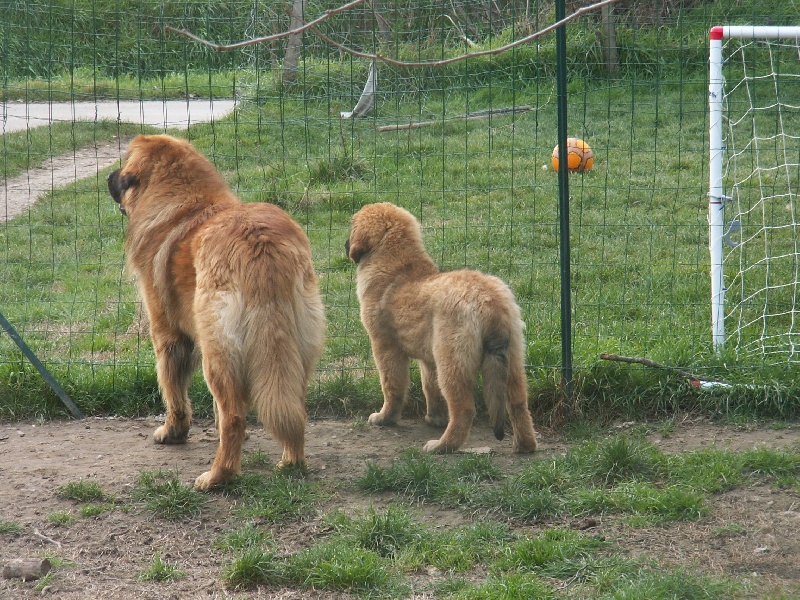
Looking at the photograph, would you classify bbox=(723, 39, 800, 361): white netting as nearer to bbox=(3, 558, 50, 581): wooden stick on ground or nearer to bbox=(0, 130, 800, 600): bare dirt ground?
bbox=(0, 130, 800, 600): bare dirt ground

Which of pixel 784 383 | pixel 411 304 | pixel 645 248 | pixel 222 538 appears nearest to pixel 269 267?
pixel 411 304

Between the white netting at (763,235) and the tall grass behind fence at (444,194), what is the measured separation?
29cm

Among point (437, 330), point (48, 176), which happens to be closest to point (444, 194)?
point (437, 330)

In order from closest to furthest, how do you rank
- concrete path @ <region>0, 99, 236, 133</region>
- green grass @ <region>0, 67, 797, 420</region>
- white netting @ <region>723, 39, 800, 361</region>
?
green grass @ <region>0, 67, 797, 420</region> < white netting @ <region>723, 39, 800, 361</region> < concrete path @ <region>0, 99, 236, 133</region>

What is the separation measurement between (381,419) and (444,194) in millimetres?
3985

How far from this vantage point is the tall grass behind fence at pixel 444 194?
6.32 metres

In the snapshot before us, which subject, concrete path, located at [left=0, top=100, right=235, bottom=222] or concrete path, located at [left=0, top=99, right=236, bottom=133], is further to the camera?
concrete path, located at [left=0, top=99, right=236, bottom=133]

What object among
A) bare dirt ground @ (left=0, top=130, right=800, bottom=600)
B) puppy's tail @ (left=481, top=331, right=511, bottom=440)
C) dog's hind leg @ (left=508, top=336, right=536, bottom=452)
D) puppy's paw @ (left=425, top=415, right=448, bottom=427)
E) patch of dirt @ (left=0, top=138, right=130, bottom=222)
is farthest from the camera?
patch of dirt @ (left=0, top=138, right=130, bottom=222)

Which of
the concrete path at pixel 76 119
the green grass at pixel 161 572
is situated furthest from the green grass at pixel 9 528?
the concrete path at pixel 76 119

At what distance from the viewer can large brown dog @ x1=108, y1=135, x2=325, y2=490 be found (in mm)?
4750

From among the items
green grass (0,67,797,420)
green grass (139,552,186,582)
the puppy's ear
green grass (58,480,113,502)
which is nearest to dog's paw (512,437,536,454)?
Answer: green grass (0,67,797,420)

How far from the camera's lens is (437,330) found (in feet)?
17.3

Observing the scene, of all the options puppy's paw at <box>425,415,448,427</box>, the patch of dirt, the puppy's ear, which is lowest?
puppy's paw at <box>425,415,448,427</box>

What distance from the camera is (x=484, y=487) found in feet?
15.9
